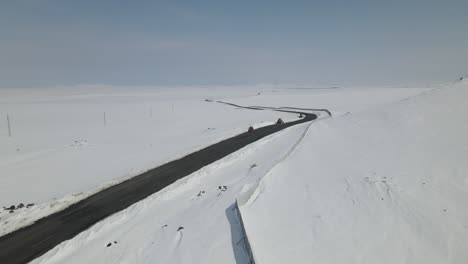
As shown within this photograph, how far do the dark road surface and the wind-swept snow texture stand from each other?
452 cm

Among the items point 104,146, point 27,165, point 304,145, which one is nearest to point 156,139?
point 104,146

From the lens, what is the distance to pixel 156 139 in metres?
23.3

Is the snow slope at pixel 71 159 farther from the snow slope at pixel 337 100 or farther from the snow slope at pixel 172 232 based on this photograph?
the snow slope at pixel 337 100

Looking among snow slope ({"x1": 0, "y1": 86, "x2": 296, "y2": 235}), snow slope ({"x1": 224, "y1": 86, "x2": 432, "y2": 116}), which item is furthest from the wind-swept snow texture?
snow slope ({"x1": 224, "y1": 86, "x2": 432, "y2": 116})

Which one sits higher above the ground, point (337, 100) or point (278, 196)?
Answer: point (337, 100)

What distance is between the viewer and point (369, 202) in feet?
29.5

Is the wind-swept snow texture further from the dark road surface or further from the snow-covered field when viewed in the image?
the dark road surface

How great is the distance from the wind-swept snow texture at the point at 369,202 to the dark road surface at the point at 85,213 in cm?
452

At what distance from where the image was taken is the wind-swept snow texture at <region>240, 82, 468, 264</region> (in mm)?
6801

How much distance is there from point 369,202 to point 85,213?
9351 mm

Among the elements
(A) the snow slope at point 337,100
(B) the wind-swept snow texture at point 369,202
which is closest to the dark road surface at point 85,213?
(B) the wind-swept snow texture at point 369,202

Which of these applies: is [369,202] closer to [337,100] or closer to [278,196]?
[278,196]

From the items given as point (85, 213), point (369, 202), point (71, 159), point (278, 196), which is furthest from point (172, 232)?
A: point (71, 159)

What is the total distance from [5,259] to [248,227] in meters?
6.14
